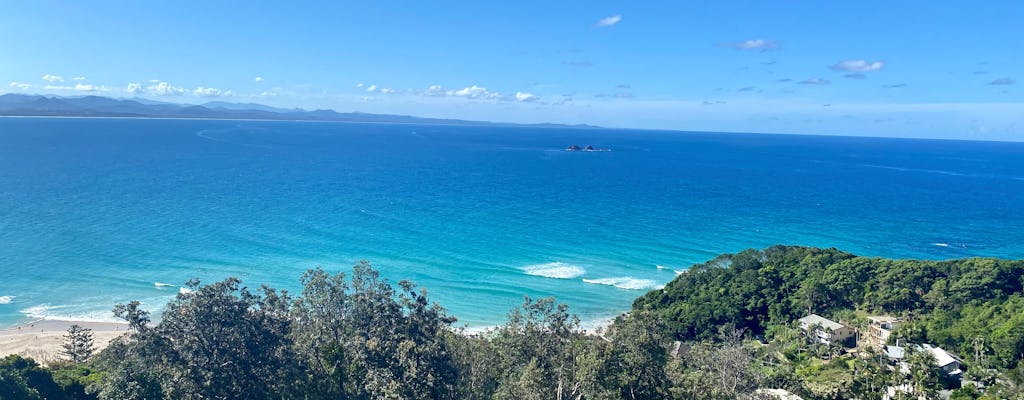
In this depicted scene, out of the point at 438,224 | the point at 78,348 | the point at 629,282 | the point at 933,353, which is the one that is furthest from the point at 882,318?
the point at 78,348

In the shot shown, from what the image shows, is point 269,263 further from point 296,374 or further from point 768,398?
point 768,398

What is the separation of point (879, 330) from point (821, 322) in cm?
303

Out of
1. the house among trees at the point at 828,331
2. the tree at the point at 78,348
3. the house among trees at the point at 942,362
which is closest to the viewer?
the house among trees at the point at 942,362

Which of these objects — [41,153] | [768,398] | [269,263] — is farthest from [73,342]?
[41,153]

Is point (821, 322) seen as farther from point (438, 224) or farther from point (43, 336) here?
point (43, 336)

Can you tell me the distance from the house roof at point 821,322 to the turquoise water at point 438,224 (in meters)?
11.2

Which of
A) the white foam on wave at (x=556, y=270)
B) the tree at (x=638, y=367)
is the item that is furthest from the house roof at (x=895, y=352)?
the white foam on wave at (x=556, y=270)

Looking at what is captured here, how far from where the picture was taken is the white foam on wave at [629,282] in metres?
43.8

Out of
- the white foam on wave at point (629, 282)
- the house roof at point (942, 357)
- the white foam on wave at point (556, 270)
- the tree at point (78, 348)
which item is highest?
the house roof at point (942, 357)

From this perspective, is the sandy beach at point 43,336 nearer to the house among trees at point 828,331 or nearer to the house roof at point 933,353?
the house among trees at point 828,331

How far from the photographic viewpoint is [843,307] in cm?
3838

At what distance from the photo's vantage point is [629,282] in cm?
4488

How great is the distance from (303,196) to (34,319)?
40.1m

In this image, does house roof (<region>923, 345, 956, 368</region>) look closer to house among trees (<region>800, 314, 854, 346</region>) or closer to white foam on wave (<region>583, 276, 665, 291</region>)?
house among trees (<region>800, 314, 854, 346</region>)
